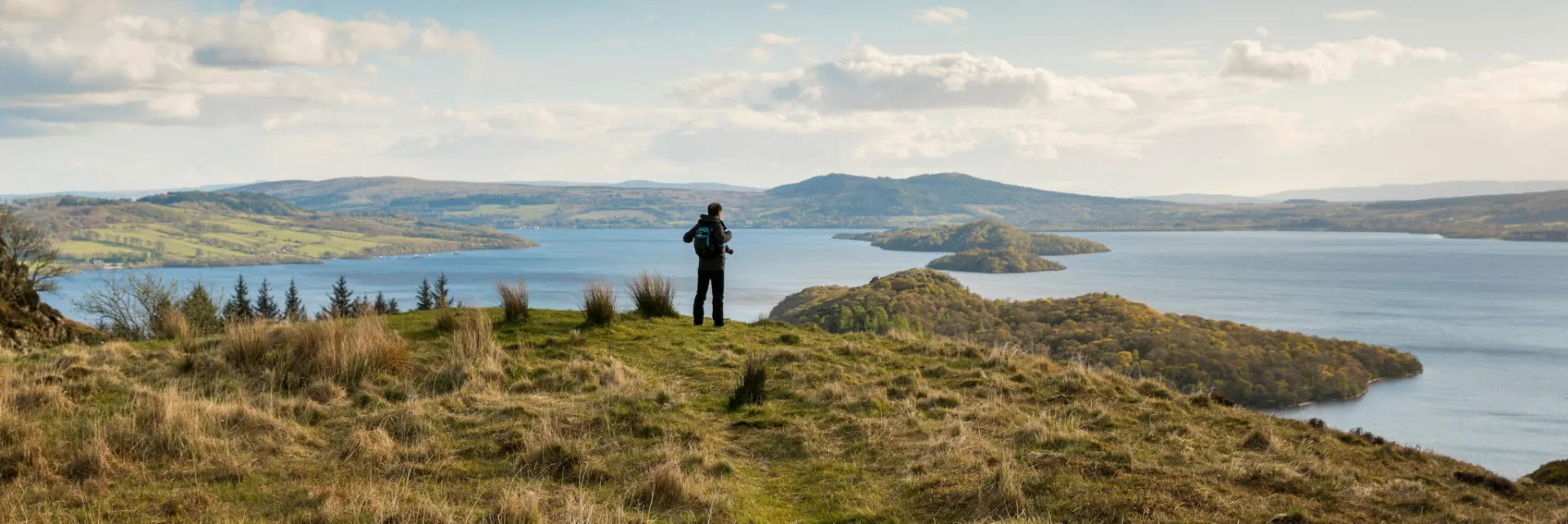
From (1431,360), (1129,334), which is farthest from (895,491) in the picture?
(1431,360)

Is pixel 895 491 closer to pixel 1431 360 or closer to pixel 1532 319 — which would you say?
pixel 1431 360

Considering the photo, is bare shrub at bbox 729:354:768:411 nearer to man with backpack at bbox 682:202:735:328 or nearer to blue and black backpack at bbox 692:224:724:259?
man with backpack at bbox 682:202:735:328

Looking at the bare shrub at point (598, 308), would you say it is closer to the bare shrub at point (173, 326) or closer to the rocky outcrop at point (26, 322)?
the bare shrub at point (173, 326)

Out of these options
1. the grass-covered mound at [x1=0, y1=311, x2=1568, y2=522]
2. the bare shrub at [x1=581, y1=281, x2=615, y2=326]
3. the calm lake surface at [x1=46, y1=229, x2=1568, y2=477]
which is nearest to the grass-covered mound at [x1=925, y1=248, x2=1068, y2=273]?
the calm lake surface at [x1=46, y1=229, x2=1568, y2=477]

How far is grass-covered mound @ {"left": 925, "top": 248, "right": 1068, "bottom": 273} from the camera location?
172m

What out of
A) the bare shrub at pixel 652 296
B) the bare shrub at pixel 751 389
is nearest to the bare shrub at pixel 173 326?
the bare shrub at pixel 652 296

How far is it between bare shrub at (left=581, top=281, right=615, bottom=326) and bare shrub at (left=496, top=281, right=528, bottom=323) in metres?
0.86

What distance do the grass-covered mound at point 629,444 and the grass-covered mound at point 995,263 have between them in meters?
162

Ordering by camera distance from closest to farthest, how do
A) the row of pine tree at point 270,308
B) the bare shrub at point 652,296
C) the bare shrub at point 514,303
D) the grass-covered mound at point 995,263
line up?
the row of pine tree at point 270,308 < the bare shrub at point 514,303 < the bare shrub at point 652,296 < the grass-covered mound at point 995,263

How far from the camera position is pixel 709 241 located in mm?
12383

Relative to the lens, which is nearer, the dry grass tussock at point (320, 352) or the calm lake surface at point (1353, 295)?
the dry grass tussock at point (320, 352)

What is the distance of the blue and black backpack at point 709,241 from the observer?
12.3m

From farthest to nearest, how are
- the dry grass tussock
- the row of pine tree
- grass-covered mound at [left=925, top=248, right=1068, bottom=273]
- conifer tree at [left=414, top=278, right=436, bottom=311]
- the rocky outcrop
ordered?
grass-covered mound at [left=925, top=248, right=1068, bottom=273]
conifer tree at [left=414, top=278, right=436, bottom=311]
the row of pine tree
the rocky outcrop
the dry grass tussock

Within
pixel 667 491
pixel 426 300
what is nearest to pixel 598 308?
pixel 667 491
